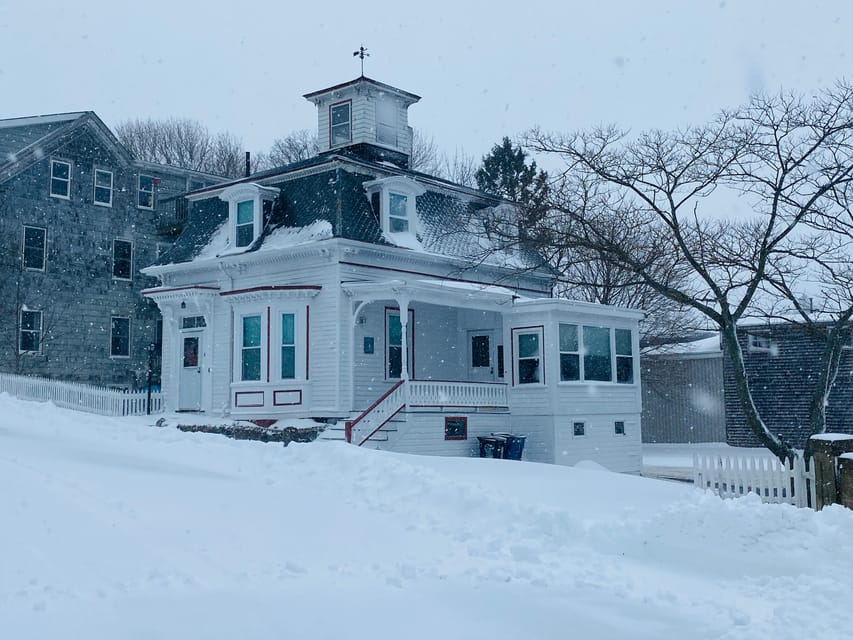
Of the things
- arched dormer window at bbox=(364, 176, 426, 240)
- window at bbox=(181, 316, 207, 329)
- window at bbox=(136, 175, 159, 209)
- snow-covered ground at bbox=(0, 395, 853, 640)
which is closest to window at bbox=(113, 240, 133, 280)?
window at bbox=(136, 175, 159, 209)

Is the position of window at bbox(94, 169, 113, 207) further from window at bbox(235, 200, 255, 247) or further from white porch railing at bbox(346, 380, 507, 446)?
white porch railing at bbox(346, 380, 507, 446)

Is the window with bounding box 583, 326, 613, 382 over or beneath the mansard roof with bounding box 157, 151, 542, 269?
beneath

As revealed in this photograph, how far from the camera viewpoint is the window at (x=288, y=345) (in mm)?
21750

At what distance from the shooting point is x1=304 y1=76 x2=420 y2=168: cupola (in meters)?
25.6

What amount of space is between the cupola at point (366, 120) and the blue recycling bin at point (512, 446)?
9276 millimetres

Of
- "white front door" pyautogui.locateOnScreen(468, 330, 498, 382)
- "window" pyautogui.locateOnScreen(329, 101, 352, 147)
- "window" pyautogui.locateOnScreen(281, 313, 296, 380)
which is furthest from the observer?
"window" pyautogui.locateOnScreen(329, 101, 352, 147)

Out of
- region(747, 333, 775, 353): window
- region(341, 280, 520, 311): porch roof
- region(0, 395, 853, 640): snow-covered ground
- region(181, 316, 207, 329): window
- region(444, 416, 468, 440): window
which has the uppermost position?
region(341, 280, 520, 311): porch roof

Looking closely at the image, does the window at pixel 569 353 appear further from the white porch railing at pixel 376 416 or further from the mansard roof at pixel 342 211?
the white porch railing at pixel 376 416

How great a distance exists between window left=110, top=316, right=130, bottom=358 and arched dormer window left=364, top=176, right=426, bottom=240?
13.7 m

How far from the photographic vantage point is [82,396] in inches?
980

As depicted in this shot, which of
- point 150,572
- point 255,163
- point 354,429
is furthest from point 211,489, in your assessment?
point 255,163

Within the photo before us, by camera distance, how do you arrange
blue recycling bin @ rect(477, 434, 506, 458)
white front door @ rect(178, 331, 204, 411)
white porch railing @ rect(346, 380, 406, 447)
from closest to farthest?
white porch railing @ rect(346, 380, 406, 447) < blue recycling bin @ rect(477, 434, 506, 458) < white front door @ rect(178, 331, 204, 411)

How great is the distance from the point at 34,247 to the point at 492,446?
1813cm

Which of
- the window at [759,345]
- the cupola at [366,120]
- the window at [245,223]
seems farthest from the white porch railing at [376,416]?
the window at [759,345]
